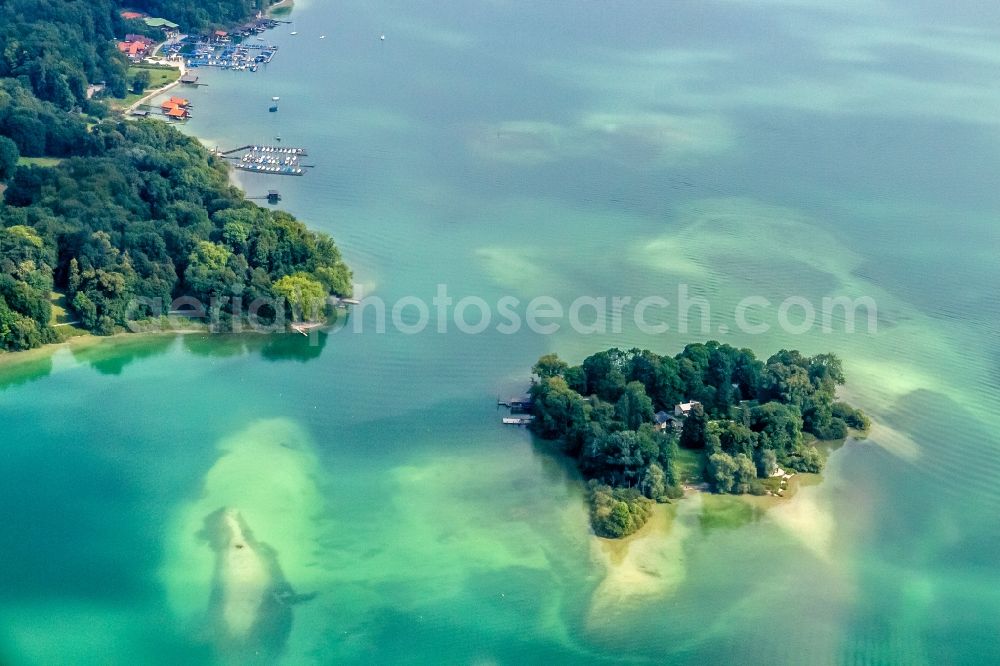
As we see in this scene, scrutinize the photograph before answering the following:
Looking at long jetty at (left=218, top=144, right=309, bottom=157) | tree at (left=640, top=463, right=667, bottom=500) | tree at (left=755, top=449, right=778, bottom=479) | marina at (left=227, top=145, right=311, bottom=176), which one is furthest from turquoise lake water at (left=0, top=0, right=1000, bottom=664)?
long jetty at (left=218, top=144, right=309, bottom=157)

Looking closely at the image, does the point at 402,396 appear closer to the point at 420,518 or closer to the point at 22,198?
the point at 420,518

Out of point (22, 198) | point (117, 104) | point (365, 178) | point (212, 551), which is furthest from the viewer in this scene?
point (117, 104)

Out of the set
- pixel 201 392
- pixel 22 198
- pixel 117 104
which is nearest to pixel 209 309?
pixel 201 392

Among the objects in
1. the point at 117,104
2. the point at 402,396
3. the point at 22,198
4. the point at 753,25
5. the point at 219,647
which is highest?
the point at 753,25

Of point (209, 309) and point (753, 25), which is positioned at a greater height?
point (753, 25)

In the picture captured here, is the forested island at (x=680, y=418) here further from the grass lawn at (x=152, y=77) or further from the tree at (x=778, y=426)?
the grass lawn at (x=152, y=77)

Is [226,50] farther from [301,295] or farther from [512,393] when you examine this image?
[512,393]

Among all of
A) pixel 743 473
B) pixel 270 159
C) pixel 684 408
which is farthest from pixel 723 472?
pixel 270 159
